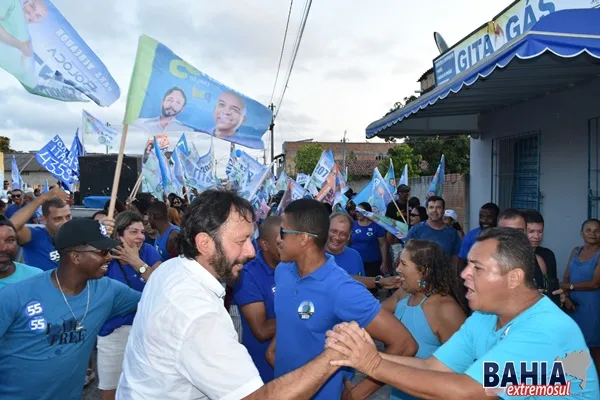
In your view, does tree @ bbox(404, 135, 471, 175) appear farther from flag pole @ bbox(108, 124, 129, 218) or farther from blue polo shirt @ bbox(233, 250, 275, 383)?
flag pole @ bbox(108, 124, 129, 218)

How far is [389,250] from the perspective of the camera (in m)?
8.48

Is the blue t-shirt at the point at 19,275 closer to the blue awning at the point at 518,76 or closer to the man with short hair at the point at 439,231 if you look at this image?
the blue awning at the point at 518,76

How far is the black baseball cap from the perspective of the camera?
3.01 m

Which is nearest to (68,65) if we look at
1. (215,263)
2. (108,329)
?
(108,329)

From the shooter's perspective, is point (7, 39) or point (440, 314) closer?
point (440, 314)

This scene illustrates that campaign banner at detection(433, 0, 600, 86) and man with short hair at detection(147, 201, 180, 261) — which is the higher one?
campaign banner at detection(433, 0, 600, 86)

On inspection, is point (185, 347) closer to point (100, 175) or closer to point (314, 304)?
point (314, 304)

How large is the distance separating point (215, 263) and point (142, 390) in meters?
0.58

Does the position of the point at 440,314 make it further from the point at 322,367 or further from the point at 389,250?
the point at 389,250

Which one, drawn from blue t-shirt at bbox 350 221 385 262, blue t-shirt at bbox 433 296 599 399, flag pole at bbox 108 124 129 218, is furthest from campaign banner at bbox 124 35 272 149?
blue t-shirt at bbox 350 221 385 262

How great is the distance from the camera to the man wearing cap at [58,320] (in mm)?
2812

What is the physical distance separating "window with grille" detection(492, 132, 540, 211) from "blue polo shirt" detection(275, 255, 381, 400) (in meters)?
6.49

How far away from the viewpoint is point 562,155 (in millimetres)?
7477

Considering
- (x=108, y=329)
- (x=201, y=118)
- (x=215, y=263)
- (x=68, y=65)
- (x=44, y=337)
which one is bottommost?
(x=108, y=329)
